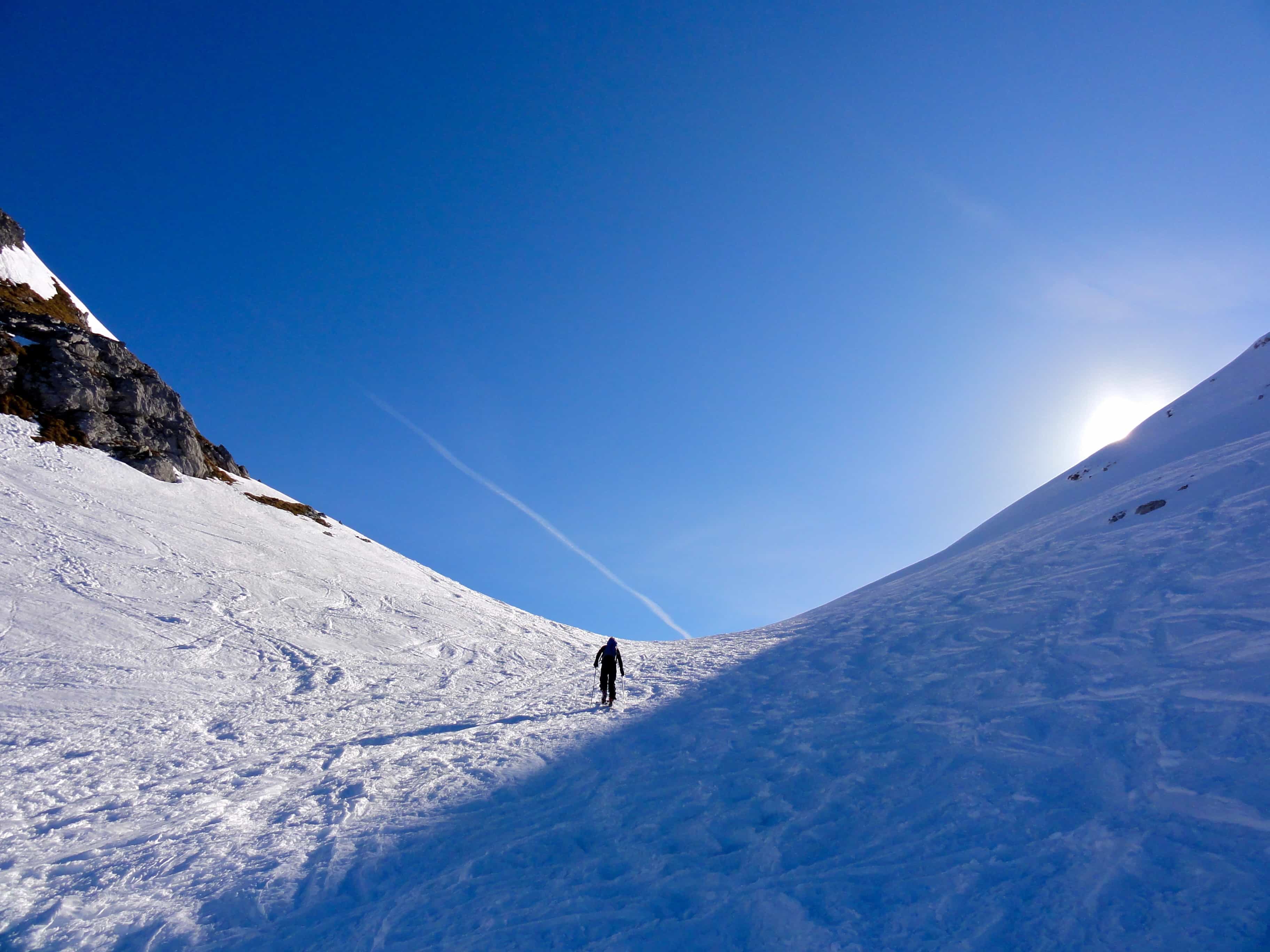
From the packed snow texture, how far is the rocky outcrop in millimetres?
6957

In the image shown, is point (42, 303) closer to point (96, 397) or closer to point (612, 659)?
point (96, 397)

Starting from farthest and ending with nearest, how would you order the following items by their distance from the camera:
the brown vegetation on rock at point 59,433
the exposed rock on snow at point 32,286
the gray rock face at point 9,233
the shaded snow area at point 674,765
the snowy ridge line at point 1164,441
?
the gray rock face at point 9,233 < the exposed rock on snow at point 32,286 < the brown vegetation on rock at point 59,433 < the snowy ridge line at point 1164,441 < the shaded snow area at point 674,765

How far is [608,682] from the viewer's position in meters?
16.9

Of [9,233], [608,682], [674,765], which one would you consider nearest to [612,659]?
[608,682]

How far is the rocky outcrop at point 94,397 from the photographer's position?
28266mm

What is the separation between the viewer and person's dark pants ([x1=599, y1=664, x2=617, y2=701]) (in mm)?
16750

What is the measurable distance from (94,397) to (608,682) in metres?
30.9

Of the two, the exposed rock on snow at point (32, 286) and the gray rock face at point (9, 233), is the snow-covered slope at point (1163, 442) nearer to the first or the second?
the exposed rock on snow at point (32, 286)

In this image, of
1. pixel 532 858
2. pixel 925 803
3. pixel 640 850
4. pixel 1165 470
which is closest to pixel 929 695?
pixel 925 803

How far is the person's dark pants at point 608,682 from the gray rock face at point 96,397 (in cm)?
2659

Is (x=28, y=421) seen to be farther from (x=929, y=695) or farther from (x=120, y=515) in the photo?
(x=929, y=695)

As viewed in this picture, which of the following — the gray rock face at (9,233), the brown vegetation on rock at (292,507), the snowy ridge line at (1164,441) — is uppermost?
the gray rock face at (9,233)

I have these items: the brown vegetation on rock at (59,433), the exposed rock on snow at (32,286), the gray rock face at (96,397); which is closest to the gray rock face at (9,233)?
the exposed rock on snow at (32,286)

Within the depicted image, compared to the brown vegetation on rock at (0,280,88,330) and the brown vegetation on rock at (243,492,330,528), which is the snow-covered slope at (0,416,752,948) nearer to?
the brown vegetation on rock at (243,492,330,528)
